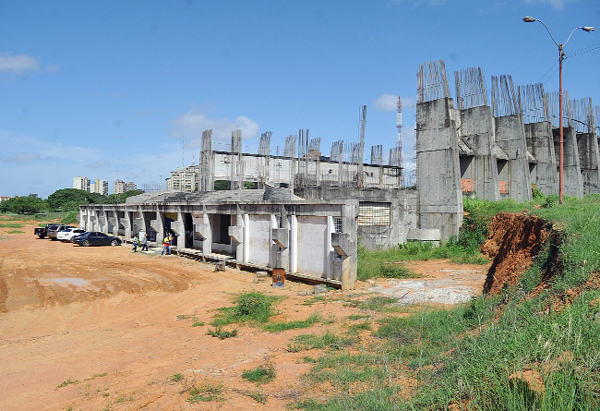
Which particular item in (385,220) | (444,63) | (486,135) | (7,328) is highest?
(444,63)

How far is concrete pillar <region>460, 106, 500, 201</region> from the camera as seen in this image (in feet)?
88.4

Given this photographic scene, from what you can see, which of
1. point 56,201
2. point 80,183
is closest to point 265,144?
point 56,201

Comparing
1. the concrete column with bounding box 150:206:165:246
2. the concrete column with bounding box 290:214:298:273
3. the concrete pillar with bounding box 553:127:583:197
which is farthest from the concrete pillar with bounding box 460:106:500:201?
the concrete column with bounding box 150:206:165:246

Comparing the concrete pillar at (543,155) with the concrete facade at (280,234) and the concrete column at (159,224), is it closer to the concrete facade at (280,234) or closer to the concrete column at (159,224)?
the concrete facade at (280,234)

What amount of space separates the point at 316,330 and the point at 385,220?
15.5 metres

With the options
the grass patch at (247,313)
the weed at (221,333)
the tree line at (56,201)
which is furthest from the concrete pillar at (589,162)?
the tree line at (56,201)

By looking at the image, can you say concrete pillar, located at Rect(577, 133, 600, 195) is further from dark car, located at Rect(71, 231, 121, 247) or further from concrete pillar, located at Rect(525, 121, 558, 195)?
dark car, located at Rect(71, 231, 121, 247)

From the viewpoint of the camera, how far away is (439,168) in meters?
26.0

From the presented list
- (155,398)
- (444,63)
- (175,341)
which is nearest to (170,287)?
(175,341)

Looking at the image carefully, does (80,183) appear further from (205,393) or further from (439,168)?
(205,393)

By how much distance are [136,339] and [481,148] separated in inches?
979

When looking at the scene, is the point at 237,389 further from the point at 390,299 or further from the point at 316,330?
the point at 390,299

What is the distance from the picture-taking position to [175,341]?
10414mm

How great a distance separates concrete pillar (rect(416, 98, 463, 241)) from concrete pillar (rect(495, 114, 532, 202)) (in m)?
5.31
